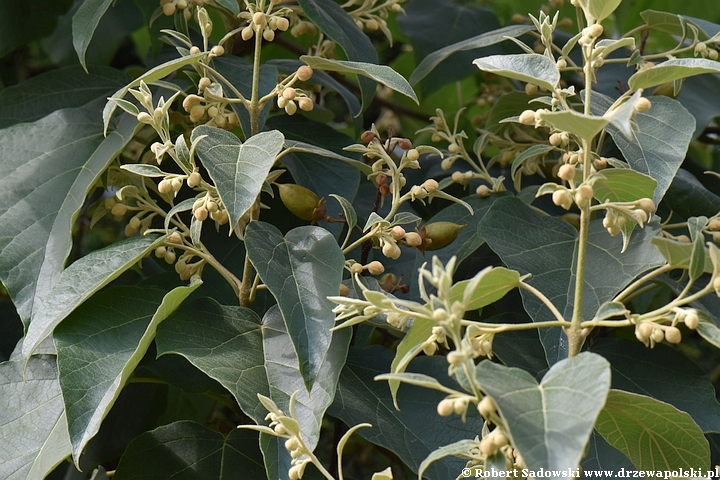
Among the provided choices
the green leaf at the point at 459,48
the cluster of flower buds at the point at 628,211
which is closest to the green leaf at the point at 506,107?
the green leaf at the point at 459,48

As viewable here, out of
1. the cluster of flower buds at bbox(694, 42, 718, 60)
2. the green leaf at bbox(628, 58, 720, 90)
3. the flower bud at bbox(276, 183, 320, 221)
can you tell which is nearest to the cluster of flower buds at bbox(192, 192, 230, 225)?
the flower bud at bbox(276, 183, 320, 221)

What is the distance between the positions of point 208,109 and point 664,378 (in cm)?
48

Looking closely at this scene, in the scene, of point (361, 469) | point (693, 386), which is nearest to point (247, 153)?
point (693, 386)

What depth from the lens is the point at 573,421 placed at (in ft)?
1.25

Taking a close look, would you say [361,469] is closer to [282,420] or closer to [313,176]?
[313,176]

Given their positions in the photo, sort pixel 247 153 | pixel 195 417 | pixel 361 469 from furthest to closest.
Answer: pixel 361 469, pixel 195 417, pixel 247 153

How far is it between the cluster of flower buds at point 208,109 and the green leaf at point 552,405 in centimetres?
38

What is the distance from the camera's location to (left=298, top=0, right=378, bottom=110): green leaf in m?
0.80

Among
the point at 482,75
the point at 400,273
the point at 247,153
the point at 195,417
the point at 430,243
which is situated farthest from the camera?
the point at 482,75

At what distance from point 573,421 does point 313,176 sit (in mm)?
516

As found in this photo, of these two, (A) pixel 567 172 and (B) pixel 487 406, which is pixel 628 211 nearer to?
(A) pixel 567 172

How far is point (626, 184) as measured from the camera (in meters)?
0.54

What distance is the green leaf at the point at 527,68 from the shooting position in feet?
1.65

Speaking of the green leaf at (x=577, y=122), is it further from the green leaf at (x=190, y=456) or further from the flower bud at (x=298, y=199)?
the green leaf at (x=190, y=456)
